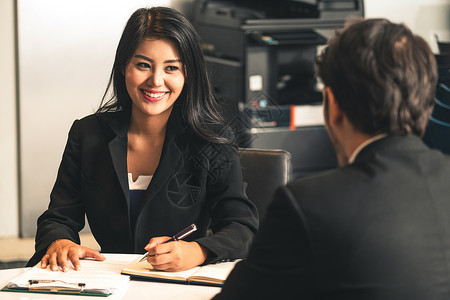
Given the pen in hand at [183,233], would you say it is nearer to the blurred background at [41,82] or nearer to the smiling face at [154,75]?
the smiling face at [154,75]

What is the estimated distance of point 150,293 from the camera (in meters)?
1.31

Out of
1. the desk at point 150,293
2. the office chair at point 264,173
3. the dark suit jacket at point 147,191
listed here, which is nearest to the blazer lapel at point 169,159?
the dark suit jacket at point 147,191

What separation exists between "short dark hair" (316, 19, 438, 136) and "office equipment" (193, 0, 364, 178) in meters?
2.54

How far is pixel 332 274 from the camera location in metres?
0.86

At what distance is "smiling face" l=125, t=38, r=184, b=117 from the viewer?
1.70m

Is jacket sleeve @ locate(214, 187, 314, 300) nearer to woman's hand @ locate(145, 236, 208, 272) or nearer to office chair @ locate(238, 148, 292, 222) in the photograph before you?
woman's hand @ locate(145, 236, 208, 272)

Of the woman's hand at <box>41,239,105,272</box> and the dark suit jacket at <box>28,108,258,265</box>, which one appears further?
the dark suit jacket at <box>28,108,258,265</box>

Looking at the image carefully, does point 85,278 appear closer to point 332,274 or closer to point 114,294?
point 114,294

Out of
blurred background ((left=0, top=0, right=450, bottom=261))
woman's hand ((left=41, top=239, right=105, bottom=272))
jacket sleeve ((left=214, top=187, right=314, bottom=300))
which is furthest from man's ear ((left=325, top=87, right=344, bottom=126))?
blurred background ((left=0, top=0, right=450, bottom=261))

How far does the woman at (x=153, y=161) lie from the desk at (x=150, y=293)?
311 mm

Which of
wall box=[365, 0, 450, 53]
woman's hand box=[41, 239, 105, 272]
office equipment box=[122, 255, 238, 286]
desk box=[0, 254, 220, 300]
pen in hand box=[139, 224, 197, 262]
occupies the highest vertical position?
wall box=[365, 0, 450, 53]

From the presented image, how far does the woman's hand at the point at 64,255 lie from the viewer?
1421 mm

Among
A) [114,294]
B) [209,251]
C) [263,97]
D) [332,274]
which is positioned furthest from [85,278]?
[263,97]

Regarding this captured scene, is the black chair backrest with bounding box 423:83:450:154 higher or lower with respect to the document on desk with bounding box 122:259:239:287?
higher
